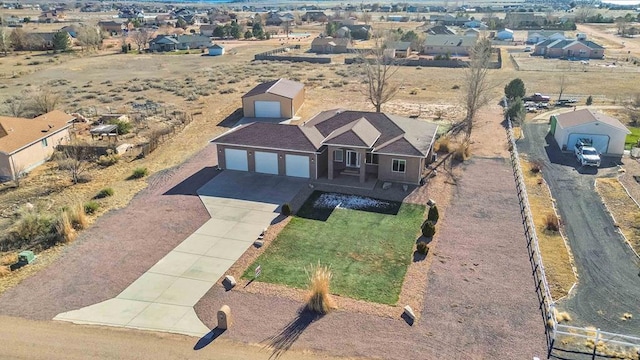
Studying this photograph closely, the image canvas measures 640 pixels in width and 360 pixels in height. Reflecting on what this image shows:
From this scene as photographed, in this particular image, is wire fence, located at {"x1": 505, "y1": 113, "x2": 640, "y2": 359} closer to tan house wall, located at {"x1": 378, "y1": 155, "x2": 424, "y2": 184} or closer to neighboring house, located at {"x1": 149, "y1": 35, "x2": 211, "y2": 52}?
tan house wall, located at {"x1": 378, "y1": 155, "x2": 424, "y2": 184}

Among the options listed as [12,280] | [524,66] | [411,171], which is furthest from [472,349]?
[524,66]

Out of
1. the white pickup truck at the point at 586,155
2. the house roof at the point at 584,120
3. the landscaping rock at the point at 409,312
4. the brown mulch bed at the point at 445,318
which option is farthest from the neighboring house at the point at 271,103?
Result: the landscaping rock at the point at 409,312

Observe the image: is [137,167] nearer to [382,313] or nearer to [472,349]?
[382,313]

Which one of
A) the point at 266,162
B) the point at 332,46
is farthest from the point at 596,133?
the point at 332,46

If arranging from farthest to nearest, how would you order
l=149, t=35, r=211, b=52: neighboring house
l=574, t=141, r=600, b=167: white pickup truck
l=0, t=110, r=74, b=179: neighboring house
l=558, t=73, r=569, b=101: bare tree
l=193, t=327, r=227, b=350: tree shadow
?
l=149, t=35, r=211, b=52: neighboring house
l=558, t=73, r=569, b=101: bare tree
l=574, t=141, r=600, b=167: white pickup truck
l=0, t=110, r=74, b=179: neighboring house
l=193, t=327, r=227, b=350: tree shadow

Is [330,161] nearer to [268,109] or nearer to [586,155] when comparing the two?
[268,109]

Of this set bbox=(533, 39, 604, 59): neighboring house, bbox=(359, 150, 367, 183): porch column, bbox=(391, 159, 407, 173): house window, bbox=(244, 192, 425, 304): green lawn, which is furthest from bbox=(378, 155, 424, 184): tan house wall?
bbox=(533, 39, 604, 59): neighboring house
